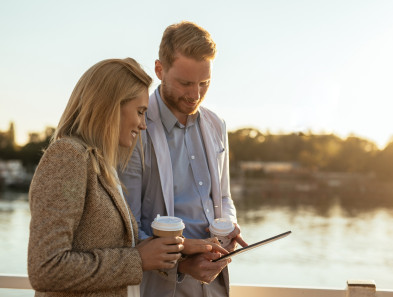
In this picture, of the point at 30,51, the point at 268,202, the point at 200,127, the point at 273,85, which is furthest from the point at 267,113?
the point at 200,127

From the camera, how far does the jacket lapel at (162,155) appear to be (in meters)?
1.91

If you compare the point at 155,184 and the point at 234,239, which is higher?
the point at 155,184

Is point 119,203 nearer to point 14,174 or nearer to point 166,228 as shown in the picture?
point 166,228

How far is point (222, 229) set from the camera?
187 cm

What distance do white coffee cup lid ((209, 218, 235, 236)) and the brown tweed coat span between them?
1.63 ft

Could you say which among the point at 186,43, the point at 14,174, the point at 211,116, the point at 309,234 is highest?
the point at 186,43

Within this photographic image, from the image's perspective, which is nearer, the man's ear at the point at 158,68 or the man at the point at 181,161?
the man at the point at 181,161

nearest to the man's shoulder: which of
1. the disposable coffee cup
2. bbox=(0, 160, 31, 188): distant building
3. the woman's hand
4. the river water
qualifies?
the disposable coffee cup

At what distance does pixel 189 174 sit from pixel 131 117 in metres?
0.60

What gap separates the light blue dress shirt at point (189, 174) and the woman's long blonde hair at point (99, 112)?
0.56m

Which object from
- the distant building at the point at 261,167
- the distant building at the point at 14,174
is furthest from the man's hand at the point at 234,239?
the distant building at the point at 14,174

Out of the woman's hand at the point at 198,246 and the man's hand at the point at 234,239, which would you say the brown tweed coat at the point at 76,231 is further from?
the man's hand at the point at 234,239

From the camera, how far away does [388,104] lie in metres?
60.2

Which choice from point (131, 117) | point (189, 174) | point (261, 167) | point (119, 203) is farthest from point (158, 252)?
point (261, 167)
